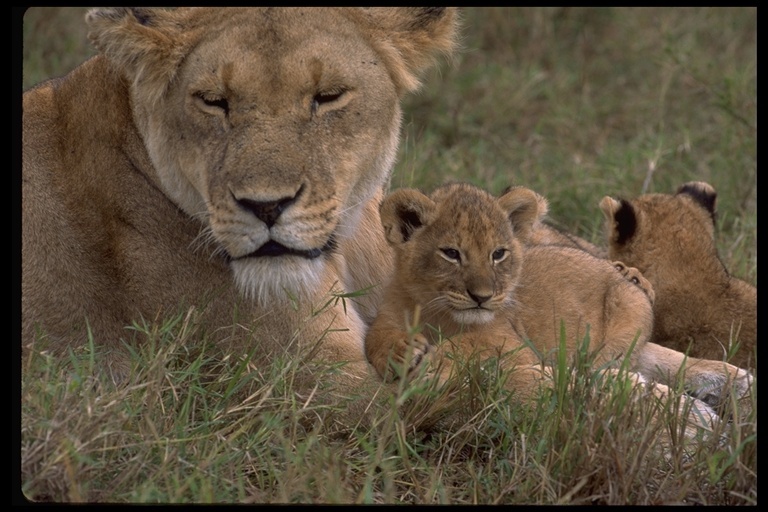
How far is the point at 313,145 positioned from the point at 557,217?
9.47ft

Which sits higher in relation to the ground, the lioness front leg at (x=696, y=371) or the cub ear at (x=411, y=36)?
the cub ear at (x=411, y=36)

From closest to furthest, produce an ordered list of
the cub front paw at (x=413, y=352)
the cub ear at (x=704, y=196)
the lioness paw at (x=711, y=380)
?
the cub front paw at (x=413, y=352) < the lioness paw at (x=711, y=380) < the cub ear at (x=704, y=196)

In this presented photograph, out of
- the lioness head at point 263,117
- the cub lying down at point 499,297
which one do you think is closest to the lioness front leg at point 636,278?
the cub lying down at point 499,297

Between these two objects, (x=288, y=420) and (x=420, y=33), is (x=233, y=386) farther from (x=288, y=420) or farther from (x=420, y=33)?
(x=420, y=33)

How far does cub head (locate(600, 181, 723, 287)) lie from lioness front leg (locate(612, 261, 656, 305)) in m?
0.22

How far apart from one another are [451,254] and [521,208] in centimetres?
41

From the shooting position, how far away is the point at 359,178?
3.55 metres

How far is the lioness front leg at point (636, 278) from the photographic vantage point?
427cm

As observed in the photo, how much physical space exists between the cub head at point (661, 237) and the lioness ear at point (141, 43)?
1914 millimetres

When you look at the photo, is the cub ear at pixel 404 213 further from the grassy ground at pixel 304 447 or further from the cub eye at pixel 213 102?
the cub eye at pixel 213 102

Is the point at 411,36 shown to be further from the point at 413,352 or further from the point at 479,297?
the point at 413,352

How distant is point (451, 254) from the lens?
3.67 metres

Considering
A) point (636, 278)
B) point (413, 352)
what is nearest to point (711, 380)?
point (636, 278)

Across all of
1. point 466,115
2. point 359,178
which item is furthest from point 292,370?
point 466,115
